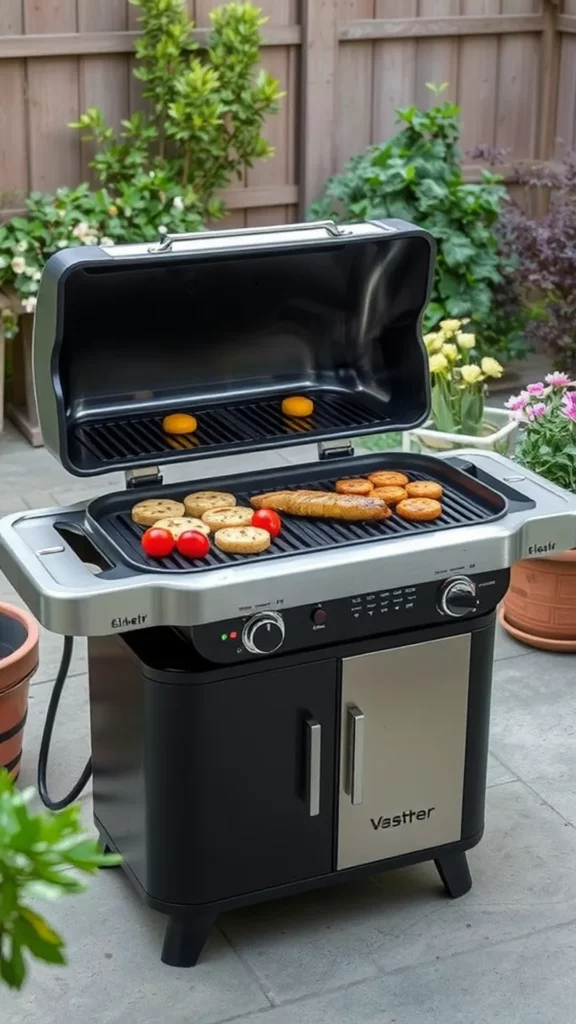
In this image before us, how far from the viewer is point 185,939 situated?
8.26ft

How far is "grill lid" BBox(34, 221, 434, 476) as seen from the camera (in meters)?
2.44

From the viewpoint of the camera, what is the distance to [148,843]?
246 cm

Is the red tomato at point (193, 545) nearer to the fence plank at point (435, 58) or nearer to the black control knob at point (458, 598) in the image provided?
the black control knob at point (458, 598)

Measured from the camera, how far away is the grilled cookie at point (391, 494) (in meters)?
2.55

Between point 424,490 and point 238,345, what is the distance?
446 mm

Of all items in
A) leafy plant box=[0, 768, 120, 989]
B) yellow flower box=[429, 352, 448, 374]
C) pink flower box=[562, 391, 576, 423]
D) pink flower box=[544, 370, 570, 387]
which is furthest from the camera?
yellow flower box=[429, 352, 448, 374]

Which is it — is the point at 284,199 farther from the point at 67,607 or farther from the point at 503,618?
the point at 67,607

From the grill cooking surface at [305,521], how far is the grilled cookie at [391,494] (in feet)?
0.16

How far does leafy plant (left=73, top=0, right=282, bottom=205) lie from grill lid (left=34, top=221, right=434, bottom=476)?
2470mm

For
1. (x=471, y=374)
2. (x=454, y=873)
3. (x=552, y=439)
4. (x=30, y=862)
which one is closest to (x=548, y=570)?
(x=552, y=439)

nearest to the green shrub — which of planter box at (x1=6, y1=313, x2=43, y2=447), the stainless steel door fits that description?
planter box at (x1=6, y1=313, x2=43, y2=447)

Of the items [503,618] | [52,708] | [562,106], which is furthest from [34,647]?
[562,106]

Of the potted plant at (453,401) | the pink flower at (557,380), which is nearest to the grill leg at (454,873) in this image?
the pink flower at (557,380)

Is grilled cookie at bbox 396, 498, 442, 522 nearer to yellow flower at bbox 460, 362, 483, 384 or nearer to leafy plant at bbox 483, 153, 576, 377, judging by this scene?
yellow flower at bbox 460, 362, 483, 384
